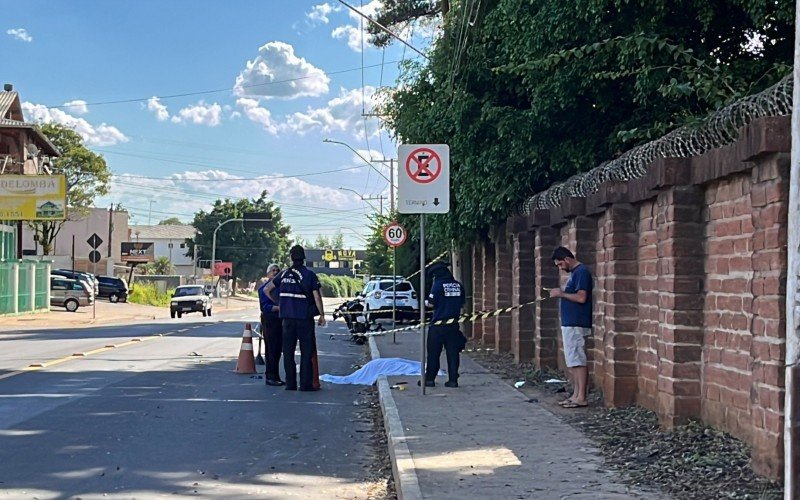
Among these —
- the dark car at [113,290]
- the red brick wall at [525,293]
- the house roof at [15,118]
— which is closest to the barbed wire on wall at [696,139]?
the red brick wall at [525,293]

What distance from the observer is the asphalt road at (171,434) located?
7773 millimetres

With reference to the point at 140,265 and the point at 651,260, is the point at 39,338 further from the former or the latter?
the point at 140,265

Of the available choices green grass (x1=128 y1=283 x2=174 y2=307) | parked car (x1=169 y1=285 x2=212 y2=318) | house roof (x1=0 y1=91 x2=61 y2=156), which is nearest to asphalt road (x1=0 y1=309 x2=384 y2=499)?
parked car (x1=169 y1=285 x2=212 y2=318)

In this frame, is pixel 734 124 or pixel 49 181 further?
pixel 49 181

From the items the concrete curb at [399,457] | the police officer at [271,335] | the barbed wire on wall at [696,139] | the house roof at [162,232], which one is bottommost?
the concrete curb at [399,457]

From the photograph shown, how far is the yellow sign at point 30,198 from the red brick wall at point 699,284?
3811 cm

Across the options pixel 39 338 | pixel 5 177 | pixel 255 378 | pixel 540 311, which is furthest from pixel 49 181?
pixel 540 311

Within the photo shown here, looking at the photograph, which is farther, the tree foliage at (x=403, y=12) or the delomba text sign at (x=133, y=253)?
the delomba text sign at (x=133, y=253)

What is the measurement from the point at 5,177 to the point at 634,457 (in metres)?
43.1

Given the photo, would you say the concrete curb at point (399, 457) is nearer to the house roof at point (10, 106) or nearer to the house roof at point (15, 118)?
the house roof at point (15, 118)

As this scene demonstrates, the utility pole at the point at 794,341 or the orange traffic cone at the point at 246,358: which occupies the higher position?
the utility pole at the point at 794,341

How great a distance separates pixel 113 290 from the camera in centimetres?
6481

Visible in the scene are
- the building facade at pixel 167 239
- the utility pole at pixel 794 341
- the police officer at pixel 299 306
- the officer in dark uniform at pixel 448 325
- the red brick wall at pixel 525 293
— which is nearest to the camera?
the utility pole at pixel 794 341

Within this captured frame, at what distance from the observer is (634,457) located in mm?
7891
